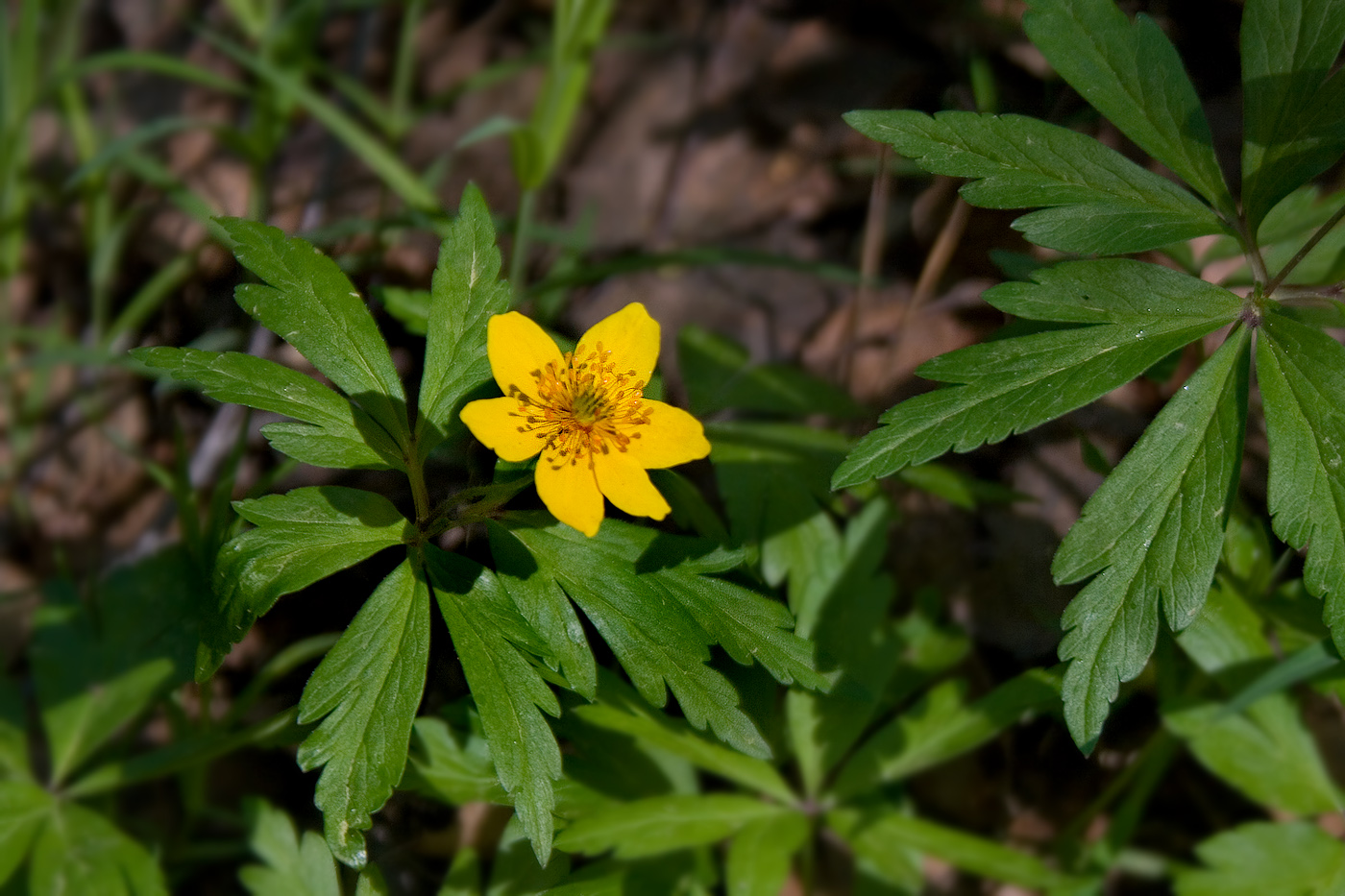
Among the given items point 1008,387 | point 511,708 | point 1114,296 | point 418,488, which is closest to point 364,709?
point 511,708

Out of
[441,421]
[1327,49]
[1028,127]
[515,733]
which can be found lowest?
[515,733]

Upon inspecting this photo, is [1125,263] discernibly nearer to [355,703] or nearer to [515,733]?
[515,733]

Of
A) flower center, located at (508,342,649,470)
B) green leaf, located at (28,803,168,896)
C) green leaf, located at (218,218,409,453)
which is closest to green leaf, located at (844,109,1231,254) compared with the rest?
flower center, located at (508,342,649,470)

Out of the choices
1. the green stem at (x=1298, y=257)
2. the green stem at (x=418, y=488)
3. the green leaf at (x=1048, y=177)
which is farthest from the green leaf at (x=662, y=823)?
the green stem at (x=1298, y=257)

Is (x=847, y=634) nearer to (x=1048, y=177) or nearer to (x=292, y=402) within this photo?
(x=1048, y=177)

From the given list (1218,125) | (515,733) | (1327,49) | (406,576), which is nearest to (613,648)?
(515,733)

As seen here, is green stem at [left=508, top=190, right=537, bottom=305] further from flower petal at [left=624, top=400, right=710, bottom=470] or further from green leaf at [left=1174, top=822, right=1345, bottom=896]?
green leaf at [left=1174, top=822, right=1345, bottom=896]
